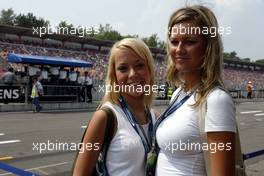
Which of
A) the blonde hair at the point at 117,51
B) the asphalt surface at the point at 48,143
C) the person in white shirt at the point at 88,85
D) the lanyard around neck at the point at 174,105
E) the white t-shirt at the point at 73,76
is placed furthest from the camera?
the person in white shirt at the point at 88,85

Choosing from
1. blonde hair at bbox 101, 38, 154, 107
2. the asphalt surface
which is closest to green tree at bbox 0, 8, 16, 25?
the asphalt surface

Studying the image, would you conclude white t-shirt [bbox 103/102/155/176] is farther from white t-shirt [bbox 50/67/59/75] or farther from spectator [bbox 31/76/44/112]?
white t-shirt [bbox 50/67/59/75]

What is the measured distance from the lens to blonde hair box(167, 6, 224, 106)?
2.24 m

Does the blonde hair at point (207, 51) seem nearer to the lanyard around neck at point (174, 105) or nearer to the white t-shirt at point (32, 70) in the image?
the lanyard around neck at point (174, 105)

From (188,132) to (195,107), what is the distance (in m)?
0.13

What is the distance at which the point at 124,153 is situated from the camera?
2379mm

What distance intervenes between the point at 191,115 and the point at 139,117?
460 mm

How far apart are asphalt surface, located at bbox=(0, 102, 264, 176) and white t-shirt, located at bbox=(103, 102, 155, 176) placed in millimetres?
5357

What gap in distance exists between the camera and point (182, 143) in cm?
221

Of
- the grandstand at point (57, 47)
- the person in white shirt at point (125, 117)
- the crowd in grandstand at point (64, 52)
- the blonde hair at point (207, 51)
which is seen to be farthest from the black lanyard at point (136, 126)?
the crowd in grandstand at point (64, 52)

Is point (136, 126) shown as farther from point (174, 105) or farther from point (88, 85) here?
point (88, 85)

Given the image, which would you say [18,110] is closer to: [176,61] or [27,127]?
[27,127]

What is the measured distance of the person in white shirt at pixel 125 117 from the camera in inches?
91.0

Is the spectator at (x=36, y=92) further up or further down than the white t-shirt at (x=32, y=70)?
further down
